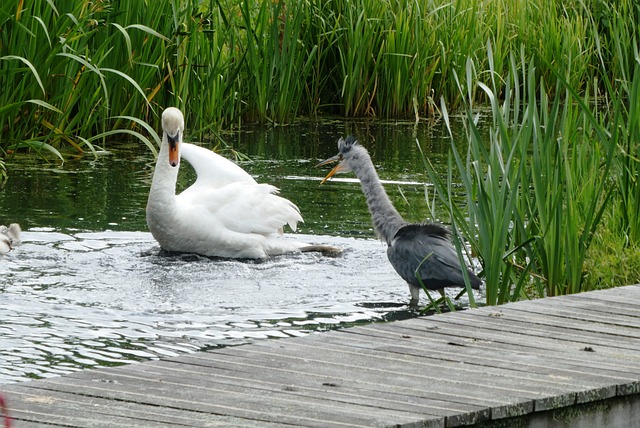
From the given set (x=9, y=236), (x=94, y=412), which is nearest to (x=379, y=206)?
(x=9, y=236)

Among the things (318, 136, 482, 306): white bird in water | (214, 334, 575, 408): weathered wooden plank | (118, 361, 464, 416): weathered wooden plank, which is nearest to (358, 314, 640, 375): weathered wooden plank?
(214, 334, 575, 408): weathered wooden plank

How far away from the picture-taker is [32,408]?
3.39m

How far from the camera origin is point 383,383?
3723 millimetres

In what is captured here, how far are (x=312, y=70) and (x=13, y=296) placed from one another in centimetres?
807

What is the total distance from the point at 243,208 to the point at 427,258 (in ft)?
6.35

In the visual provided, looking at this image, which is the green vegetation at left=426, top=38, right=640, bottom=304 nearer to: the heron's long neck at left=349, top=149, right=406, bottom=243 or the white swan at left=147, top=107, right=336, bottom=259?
the heron's long neck at left=349, top=149, right=406, bottom=243

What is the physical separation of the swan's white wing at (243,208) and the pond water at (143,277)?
0.26 m

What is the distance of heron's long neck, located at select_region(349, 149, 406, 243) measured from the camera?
6.68 metres

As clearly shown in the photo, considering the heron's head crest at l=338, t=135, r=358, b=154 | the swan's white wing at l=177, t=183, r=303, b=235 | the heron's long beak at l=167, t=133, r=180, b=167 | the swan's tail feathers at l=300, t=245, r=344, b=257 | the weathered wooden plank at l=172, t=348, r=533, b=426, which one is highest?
the heron's head crest at l=338, t=135, r=358, b=154

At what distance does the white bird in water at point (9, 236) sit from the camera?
7035 millimetres

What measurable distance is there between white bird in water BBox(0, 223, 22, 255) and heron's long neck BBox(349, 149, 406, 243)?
1.92m

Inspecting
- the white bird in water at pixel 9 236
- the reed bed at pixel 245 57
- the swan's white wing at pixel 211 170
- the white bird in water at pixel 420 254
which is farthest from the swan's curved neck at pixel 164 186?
the white bird in water at pixel 420 254

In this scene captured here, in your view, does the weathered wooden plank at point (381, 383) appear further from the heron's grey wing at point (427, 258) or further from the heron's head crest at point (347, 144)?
the heron's head crest at point (347, 144)

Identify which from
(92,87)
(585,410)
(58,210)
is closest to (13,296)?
(58,210)
